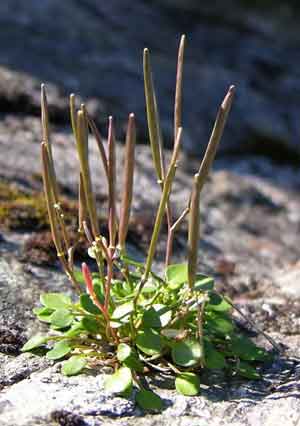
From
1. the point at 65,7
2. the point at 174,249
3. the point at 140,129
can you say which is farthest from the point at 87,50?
the point at 174,249

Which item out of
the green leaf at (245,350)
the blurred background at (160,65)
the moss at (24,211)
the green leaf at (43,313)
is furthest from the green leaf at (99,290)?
the blurred background at (160,65)

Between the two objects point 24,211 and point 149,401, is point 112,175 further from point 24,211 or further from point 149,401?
point 24,211

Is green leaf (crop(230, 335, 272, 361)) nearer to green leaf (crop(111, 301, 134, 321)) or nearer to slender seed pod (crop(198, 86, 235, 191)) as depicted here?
green leaf (crop(111, 301, 134, 321))

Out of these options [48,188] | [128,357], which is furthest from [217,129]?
[128,357]

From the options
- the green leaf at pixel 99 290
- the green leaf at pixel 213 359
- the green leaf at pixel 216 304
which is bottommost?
the green leaf at pixel 213 359

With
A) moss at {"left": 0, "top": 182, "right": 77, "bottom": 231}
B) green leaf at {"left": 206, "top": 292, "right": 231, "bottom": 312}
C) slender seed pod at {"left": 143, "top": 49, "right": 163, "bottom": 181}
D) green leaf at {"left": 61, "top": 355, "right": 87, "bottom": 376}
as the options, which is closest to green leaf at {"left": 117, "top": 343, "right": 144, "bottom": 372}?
green leaf at {"left": 61, "top": 355, "right": 87, "bottom": 376}

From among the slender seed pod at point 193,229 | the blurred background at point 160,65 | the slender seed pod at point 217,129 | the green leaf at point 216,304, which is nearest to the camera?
the slender seed pod at point 193,229

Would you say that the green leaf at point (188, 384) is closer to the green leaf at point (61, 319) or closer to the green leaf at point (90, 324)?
the green leaf at point (90, 324)
